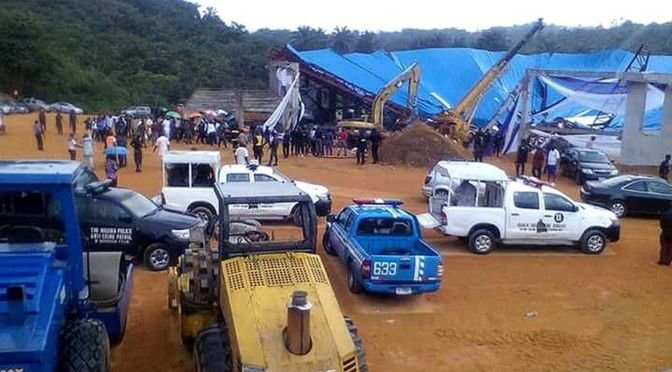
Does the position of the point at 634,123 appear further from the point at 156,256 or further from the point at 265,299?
the point at 265,299

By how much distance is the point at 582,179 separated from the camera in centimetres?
2575

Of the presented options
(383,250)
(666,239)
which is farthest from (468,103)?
(383,250)

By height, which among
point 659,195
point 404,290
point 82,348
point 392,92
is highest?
point 392,92

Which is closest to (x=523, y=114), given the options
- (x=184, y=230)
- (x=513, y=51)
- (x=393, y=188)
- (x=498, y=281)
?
(x=513, y=51)

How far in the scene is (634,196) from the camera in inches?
766

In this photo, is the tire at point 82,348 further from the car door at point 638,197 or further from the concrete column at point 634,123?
the concrete column at point 634,123

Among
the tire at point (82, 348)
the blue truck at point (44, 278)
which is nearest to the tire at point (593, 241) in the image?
the blue truck at point (44, 278)

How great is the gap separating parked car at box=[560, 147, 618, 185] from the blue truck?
21.6 m

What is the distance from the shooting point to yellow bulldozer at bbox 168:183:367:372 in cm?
610

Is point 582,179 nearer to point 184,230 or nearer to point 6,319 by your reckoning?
point 184,230

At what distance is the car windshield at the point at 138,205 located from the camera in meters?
12.8

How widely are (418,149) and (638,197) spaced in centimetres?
1152

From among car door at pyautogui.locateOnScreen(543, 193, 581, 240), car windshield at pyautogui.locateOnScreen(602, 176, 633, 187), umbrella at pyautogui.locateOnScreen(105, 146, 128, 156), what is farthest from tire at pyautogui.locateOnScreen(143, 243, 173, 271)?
car windshield at pyautogui.locateOnScreen(602, 176, 633, 187)

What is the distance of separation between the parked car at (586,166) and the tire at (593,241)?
1013cm
